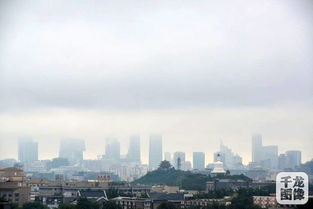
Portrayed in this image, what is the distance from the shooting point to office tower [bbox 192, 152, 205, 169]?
120 feet

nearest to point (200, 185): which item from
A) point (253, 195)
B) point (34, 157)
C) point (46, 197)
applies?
point (46, 197)

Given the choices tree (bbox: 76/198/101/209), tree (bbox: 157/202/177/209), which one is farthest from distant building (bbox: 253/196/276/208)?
tree (bbox: 76/198/101/209)

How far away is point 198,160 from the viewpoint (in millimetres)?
37062

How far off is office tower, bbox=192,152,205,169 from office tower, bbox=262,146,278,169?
5691mm

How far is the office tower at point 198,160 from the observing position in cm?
3653

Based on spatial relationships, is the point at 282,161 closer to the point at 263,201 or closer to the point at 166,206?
the point at 166,206

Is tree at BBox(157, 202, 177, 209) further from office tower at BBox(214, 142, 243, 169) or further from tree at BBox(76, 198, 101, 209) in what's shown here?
office tower at BBox(214, 142, 243, 169)

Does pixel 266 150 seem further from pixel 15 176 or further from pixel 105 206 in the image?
pixel 105 206

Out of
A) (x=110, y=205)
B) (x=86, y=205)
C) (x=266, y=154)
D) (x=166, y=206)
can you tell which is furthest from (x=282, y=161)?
(x=86, y=205)

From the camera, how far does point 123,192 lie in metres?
17.0

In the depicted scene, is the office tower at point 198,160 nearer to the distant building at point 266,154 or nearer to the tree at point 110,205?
the distant building at point 266,154

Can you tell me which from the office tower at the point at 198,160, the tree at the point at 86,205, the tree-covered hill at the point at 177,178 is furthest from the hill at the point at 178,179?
the office tower at the point at 198,160

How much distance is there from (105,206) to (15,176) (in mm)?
3670

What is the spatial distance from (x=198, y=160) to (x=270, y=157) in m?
6.57
